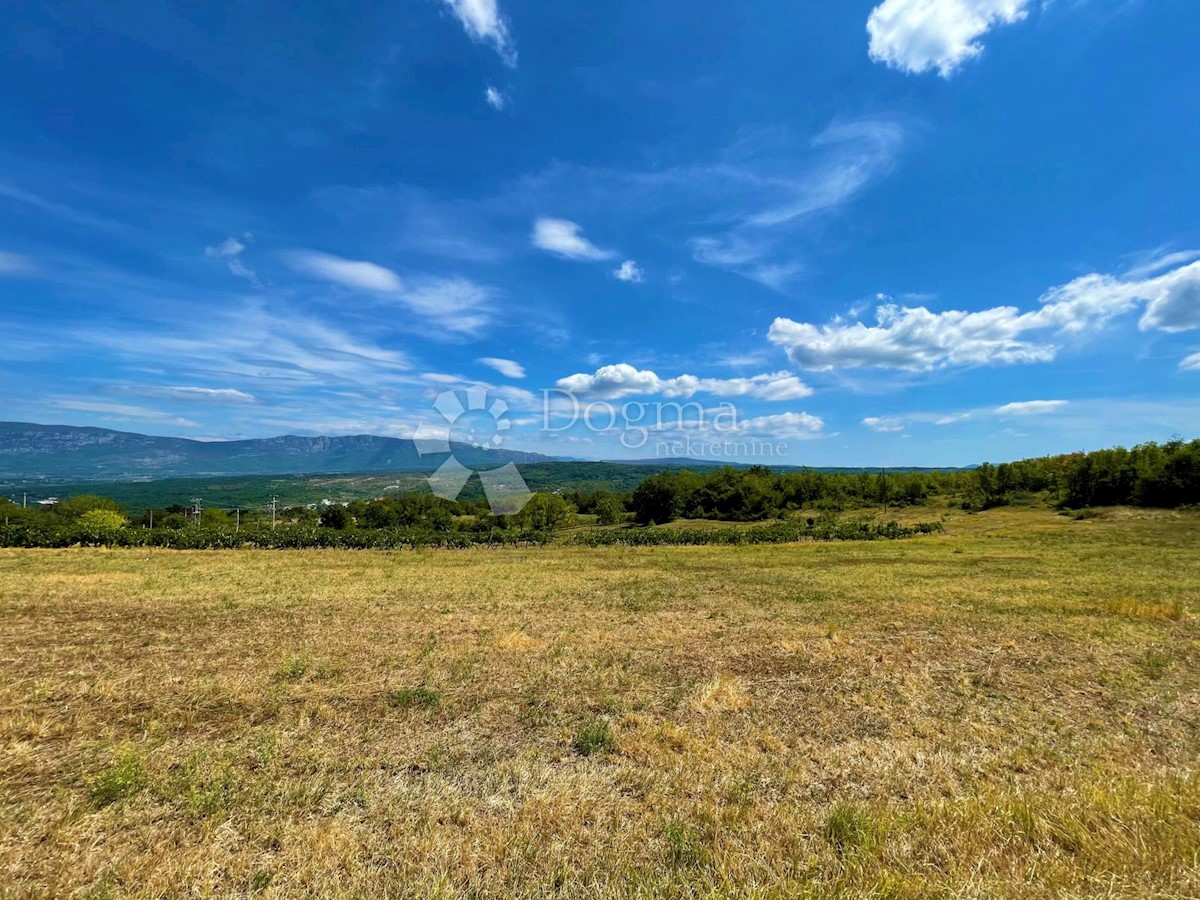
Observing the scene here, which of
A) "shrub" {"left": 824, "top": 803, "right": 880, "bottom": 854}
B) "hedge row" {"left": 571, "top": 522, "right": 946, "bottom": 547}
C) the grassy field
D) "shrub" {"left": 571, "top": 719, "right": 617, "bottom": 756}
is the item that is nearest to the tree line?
"hedge row" {"left": 571, "top": 522, "right": 946, "bottom": 547}

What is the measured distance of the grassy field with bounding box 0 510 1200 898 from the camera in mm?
3975

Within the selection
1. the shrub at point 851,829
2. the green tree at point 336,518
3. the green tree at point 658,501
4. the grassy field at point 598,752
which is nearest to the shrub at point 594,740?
the grassy field at point 598,752

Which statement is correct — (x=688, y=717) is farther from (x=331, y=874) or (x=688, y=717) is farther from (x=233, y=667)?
(x=233, y=667)

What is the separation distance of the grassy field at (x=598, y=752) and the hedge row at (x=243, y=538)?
137 feet

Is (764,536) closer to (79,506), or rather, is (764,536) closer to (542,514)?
(542,514)

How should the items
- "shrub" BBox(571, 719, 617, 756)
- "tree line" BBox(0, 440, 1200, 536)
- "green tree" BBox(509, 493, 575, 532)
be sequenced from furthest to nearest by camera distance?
"green tree" BBox(509, 493, 575, 532), "tree line" BBox(0, 440, 1200, 536), "shrub" BBox(571, 719, 617, 756)

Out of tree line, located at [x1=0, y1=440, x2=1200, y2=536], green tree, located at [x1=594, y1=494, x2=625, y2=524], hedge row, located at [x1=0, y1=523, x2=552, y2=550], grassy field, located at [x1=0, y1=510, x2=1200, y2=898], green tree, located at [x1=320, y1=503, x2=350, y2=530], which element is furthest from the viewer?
green tree, located at [x1=594, y1=494, x2=625, y2=524]

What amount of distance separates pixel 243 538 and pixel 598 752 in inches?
2437

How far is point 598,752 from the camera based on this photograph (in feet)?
20.4

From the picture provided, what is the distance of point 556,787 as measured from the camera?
17.5 ft

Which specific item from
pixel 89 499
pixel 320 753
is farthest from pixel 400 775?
pixel 89 499

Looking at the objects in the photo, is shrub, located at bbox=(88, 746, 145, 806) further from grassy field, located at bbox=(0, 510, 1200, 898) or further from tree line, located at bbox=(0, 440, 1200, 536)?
tree line, located at bbox=(0, 440, 1200, 536)

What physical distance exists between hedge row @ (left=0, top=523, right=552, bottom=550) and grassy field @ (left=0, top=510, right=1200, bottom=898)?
41.7 meters

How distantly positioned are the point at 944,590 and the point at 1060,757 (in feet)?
49.5
